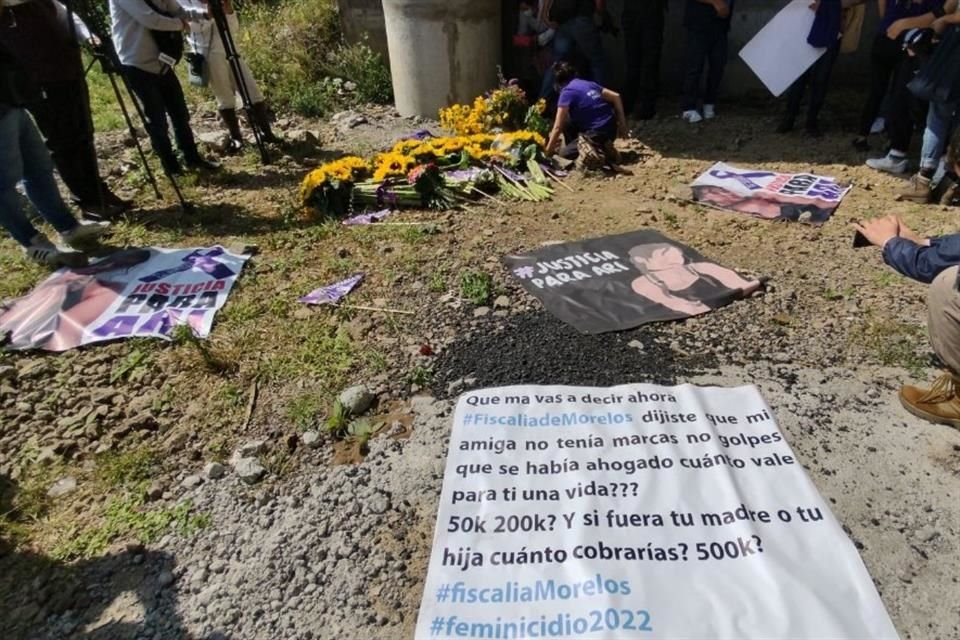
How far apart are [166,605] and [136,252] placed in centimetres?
289

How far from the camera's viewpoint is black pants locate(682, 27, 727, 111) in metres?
6.09

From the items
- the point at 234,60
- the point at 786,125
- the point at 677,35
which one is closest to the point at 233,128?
the point at 234,60

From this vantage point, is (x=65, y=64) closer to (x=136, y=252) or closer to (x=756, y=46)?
(x=136, y=252)

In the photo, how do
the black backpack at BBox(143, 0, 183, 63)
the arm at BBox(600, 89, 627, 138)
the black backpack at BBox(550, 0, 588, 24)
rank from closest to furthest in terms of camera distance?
the black backpack at BBox(143, 0, 183, 63) → the arm at BBox(600, 89, 627, 138) → the black backpack at BBox(550, 0, 588, 24)

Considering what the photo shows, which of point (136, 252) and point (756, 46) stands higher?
point (756, 46)

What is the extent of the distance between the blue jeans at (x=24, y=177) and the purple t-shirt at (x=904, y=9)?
631 centimetres

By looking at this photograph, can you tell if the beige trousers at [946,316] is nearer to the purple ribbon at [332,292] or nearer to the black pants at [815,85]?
the purple ribbon at [332,292]

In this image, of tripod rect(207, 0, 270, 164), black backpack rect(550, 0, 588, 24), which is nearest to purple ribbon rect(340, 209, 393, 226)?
tripod rect(207, 0, 270, 164)

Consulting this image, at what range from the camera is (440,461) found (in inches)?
101

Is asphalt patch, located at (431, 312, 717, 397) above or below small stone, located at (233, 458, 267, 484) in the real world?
above

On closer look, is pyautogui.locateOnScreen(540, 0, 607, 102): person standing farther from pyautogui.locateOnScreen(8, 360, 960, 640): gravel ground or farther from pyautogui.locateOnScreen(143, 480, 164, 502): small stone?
pyautogui.locateOnScreen(143, 480, 164, 502): small stone

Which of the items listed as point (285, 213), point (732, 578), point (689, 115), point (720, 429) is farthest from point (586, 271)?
point (689, 115)

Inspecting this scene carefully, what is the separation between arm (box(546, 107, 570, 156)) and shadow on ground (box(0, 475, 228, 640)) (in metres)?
4.42

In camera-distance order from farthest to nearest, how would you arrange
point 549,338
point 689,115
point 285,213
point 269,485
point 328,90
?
point 328,90 → point 689,115 → point 285,213 → point 549,338 → point 269,485
